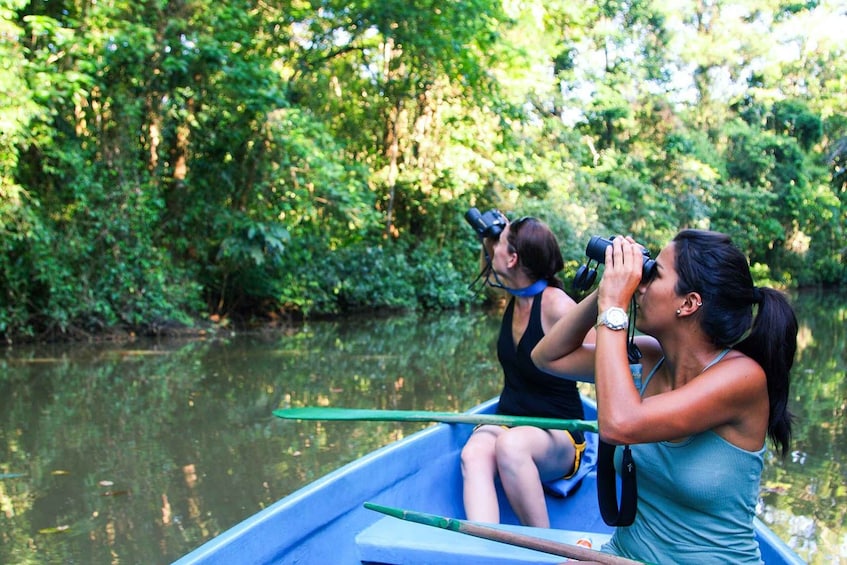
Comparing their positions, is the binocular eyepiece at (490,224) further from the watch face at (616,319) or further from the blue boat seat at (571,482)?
the watch face at (616,319)

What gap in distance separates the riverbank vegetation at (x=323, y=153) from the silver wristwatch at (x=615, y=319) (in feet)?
23.8

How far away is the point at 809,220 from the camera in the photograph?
2339 centimetres

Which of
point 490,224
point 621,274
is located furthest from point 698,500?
point 490,224

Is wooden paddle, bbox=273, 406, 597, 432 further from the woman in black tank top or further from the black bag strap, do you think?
the black bag strap

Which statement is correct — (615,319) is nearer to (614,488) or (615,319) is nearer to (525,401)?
(614,488)

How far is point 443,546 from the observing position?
6.43ft

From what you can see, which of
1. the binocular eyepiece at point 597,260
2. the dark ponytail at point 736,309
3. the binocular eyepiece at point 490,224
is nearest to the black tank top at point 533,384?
the binocular eyepiece at point 490,224

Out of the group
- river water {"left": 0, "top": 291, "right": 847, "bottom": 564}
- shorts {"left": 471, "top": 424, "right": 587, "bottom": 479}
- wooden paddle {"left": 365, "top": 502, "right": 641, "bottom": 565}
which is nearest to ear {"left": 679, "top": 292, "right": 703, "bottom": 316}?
wooden paddle {"left": 365, "top": 502, "right": 641, "bottom": 565}

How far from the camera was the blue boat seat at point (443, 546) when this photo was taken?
1873mm

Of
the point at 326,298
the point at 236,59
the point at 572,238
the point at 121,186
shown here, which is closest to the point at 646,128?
the point at 572,238

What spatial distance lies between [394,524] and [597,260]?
0.94m

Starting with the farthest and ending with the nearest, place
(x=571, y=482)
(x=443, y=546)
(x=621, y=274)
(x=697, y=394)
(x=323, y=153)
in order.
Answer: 1. (x=323, y=153)
2. (x=571, y=482)
3. (x=443, y=546)
4. (x=621, y=274)
5. (x=697, y=394)

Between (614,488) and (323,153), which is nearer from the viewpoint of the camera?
(614,488)

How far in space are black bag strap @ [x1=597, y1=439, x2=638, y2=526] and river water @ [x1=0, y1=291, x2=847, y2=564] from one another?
2.08 metres
